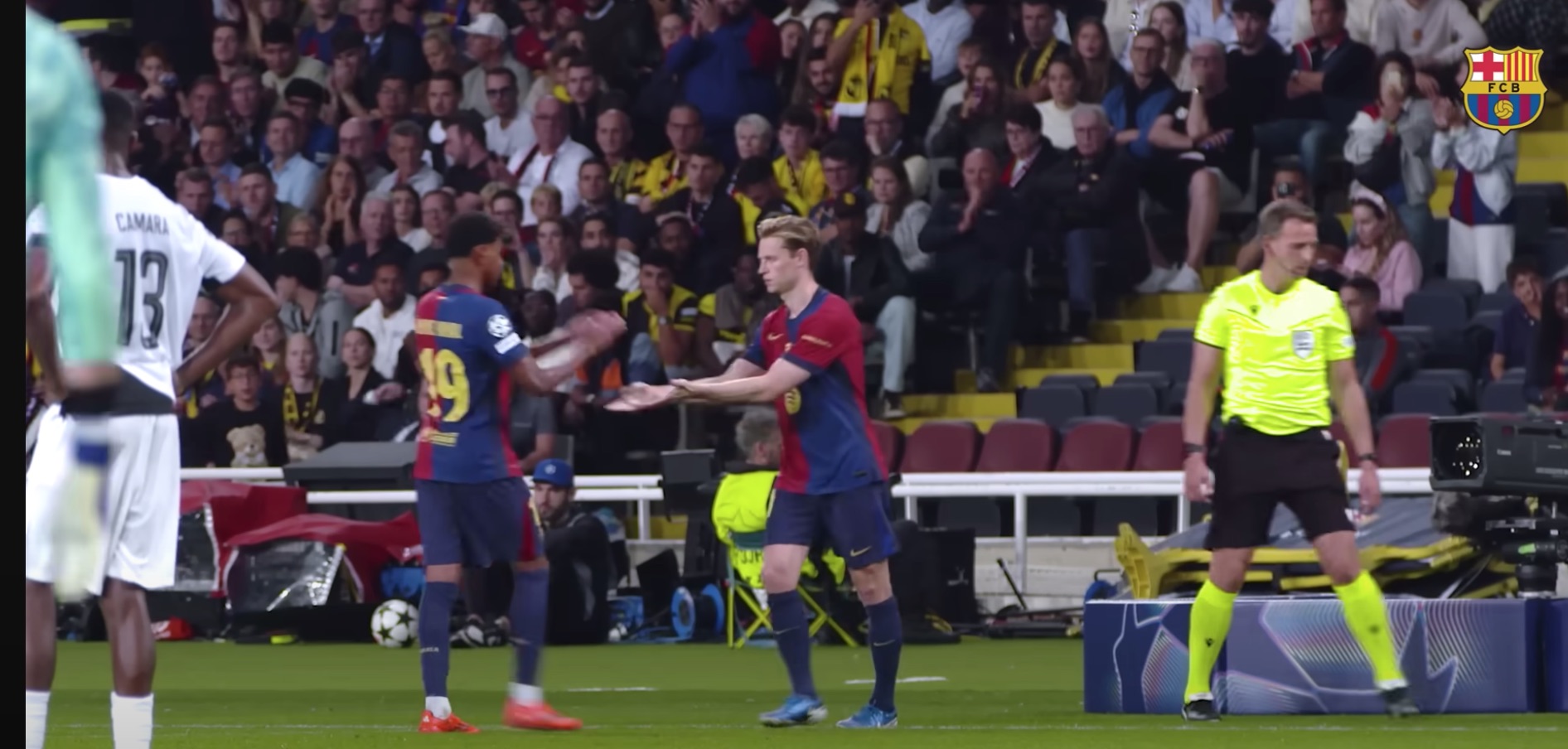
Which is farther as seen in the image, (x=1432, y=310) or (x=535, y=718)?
(x=1432, y=310)

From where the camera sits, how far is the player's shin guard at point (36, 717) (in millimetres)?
7008

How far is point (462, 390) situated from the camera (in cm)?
991

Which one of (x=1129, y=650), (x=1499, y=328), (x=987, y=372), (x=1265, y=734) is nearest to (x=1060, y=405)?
(x=987, y=372)

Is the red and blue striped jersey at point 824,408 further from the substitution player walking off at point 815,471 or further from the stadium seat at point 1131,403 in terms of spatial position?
the stadium seat at point 1131,403

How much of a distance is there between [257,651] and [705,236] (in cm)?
509

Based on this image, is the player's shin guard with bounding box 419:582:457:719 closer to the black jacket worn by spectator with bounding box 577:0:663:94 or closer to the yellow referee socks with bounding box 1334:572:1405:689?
the yellow referee socks with bounding box 1334:572:1405:689

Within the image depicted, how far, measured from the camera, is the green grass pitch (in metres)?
9.12

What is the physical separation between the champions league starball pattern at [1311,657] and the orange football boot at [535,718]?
218 cm

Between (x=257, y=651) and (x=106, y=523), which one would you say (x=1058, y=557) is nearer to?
(x=257, y=651)

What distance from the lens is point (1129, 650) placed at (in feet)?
34.2

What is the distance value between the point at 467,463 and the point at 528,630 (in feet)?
2.36

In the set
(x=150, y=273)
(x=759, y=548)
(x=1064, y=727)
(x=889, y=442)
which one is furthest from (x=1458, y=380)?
(x=150, y=273)

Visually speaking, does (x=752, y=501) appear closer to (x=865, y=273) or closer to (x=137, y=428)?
(x=865, y=273)

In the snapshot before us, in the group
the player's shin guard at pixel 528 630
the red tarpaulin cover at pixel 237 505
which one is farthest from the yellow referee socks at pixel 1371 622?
the red tarpaulin cover at pixel 237 505
